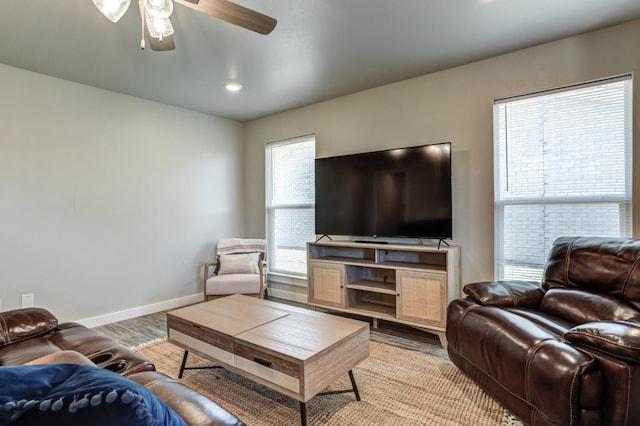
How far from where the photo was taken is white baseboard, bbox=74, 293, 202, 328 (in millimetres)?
3576

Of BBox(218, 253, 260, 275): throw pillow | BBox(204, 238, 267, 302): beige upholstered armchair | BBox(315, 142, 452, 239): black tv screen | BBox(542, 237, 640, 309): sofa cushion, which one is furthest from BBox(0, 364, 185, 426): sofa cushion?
BBox(218, 253, 260, 275): throw pillow

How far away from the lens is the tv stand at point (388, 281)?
9.70 ft

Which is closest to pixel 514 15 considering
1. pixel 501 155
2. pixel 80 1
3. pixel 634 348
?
pixel 501 155

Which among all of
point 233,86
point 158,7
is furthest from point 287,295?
point 158,7

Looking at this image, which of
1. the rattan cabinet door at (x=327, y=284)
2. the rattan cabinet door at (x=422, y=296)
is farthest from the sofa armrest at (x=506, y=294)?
the rattan cabinet door at (x=327, y=284)

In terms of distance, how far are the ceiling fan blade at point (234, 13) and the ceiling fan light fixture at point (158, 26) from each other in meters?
0.19

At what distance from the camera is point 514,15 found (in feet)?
7.78

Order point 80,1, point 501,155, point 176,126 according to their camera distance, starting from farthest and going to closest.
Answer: point 176,126, point 501,155, point 80,1

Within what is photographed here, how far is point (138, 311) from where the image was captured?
12.8 feet

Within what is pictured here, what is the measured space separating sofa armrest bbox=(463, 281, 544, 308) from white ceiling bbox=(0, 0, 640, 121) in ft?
6.29

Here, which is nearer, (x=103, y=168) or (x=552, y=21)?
(x=552, y=21)

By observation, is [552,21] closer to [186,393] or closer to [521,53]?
[521,53]

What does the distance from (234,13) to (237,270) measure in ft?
9.83

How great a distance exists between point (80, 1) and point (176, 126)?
2.23 metres
